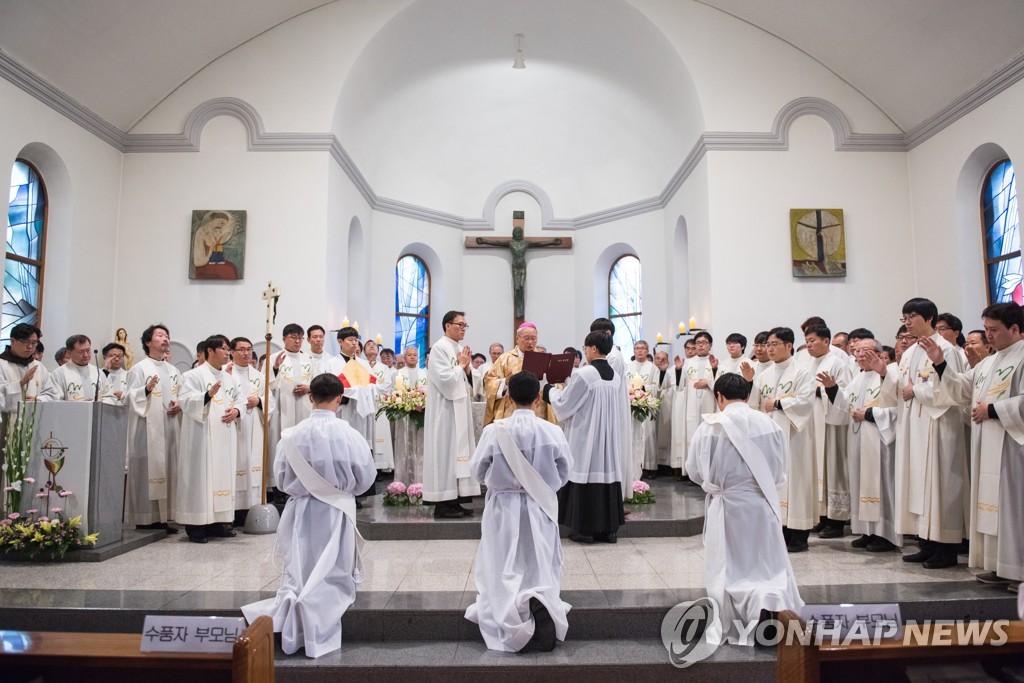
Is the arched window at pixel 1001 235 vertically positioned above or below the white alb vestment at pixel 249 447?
above

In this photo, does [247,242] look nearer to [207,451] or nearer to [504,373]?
[207,451]

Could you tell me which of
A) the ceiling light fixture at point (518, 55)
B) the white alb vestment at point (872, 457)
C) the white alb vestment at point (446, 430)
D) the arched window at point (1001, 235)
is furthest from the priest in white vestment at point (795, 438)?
the ceiling light fixture at point (518, 55)

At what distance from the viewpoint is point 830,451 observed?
6480mm

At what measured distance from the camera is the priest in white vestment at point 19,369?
6500 mm

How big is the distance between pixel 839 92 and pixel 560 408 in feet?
28.3

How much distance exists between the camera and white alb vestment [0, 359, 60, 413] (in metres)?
6.45

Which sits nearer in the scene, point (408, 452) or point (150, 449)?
point (150, 449)

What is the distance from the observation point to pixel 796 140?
11734mm

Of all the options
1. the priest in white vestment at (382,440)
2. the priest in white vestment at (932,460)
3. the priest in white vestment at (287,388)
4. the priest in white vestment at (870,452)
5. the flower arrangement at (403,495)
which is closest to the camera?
the priest in white vestment at (932,460)

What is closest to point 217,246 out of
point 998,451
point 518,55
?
point 518,55

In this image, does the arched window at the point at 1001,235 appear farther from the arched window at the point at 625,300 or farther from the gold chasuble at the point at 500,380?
the gold chasuble at the point at 500,380

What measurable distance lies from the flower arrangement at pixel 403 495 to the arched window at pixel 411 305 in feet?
25.1

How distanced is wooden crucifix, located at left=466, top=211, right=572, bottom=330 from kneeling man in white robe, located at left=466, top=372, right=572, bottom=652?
440 inches

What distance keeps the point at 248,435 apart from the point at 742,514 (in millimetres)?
5126
